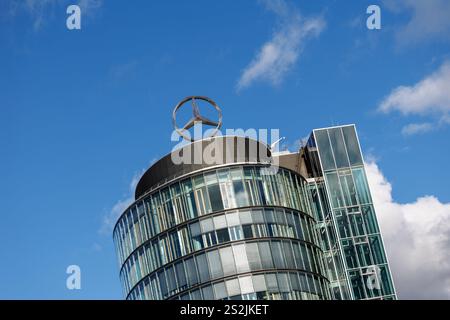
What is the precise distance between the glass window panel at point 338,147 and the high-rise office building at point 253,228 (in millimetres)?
101

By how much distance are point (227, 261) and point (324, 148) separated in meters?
17.9

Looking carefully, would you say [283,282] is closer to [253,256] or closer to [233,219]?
[253,256]

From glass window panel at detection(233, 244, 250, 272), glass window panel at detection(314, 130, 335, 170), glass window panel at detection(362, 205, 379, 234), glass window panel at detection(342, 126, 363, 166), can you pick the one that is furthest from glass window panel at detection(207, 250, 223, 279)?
glass window panel at detection(342, 126, 363, 166)

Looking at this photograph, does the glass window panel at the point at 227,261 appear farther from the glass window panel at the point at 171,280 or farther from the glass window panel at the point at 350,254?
the glass window panel at the point at 350,254

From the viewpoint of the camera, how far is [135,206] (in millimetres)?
74062

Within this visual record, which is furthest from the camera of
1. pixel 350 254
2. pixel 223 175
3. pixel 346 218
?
pixel 346 218

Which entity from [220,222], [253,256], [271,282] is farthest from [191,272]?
[271,282]

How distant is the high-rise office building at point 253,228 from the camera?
221 feet

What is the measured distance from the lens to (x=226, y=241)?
67.6 meters

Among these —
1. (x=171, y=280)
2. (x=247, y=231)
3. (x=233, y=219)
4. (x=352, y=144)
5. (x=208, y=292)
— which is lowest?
(x=208, y=292)
